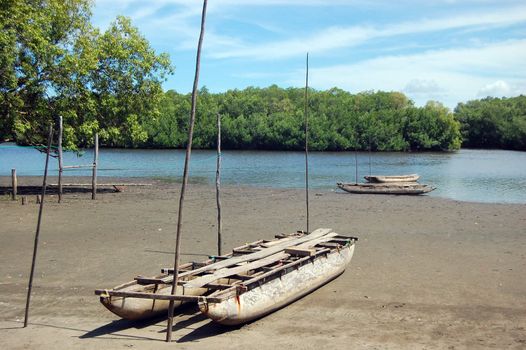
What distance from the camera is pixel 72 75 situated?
79.1ft

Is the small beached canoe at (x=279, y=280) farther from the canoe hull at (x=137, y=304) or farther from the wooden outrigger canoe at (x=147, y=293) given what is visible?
the canoe hull at (x=137, y=304)

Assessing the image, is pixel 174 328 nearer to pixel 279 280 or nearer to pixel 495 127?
pixel 279 280

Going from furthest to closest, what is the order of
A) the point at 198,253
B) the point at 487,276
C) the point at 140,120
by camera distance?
the point at 140,120
the point at 198,253
the point at 487,276

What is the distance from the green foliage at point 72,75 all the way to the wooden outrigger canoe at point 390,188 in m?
10.1

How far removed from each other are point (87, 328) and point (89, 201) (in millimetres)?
15689

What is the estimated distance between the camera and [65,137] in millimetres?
24219

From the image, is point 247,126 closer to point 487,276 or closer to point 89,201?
point 89,201

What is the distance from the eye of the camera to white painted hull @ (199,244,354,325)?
745 centimetres

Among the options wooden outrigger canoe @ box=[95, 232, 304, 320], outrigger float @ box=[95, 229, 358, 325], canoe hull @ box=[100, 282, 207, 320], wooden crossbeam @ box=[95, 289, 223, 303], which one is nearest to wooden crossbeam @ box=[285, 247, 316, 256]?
outrigger float @ box=[95, 229, 358, 325]

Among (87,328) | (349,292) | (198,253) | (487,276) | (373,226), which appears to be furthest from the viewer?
(373,226)

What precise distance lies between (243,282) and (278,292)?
742 millimetres

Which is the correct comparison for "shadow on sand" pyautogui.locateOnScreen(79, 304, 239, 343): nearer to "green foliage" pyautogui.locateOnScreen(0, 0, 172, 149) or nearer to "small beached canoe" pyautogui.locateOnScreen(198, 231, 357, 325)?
"small beached canoe" pyautogui.locateOnScreen(198, 231, 357, 325)

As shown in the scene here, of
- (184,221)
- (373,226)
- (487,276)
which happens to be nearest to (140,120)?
(184,221)

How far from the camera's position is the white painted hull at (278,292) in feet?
24.4
